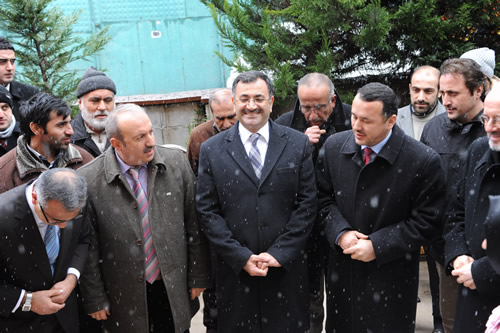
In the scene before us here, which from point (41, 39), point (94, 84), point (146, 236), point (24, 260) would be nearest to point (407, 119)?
point (146, 236)

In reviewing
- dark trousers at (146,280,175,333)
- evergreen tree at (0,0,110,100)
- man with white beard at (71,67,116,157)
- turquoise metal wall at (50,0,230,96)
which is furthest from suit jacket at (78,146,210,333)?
turquoise metal wall at (50,0,230,96)

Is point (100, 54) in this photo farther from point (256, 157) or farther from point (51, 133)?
point (256, 157)

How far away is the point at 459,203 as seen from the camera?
3080mm

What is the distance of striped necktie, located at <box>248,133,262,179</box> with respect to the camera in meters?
3.42

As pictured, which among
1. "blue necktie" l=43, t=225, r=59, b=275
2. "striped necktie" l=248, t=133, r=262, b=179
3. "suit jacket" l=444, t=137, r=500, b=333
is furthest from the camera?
"striped necktie" l=248, t=133, r=262, b=179

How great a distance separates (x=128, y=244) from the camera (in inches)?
130

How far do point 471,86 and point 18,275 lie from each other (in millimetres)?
3380

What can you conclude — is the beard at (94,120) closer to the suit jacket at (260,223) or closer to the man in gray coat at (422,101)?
the suit jacket at (260,223)

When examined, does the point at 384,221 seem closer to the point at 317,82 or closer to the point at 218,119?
the point at 317,82

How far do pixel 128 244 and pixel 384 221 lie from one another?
5.78ft

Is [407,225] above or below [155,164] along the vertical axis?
below

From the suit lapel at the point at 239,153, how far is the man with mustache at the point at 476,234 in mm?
1348

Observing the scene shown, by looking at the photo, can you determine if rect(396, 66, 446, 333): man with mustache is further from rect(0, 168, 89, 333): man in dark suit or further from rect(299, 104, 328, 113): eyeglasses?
rect(0, 168, 89, 333): man in dark suit

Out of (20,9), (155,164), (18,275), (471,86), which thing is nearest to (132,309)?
(18,275)
